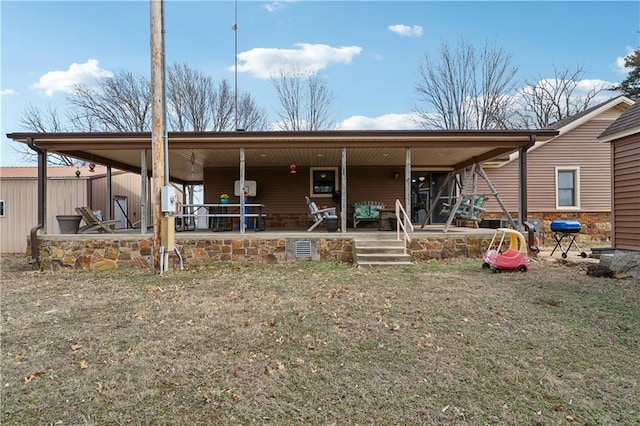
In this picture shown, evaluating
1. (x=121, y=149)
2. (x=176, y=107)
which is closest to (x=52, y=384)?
(x=121, y=149)

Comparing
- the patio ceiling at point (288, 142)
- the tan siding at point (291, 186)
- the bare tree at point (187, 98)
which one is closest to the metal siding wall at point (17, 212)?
the patio ceiling at point (288, 142)

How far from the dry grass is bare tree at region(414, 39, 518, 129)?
16.2m

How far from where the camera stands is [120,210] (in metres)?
13.4

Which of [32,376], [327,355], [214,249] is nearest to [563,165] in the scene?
[214,249]

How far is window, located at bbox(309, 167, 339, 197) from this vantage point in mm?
12289

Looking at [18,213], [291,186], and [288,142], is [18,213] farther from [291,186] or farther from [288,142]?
[288,142]

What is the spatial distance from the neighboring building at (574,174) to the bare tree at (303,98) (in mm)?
10784

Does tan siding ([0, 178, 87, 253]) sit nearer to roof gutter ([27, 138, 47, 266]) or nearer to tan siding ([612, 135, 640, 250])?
roof gutter ([27, 138, 47, 266])

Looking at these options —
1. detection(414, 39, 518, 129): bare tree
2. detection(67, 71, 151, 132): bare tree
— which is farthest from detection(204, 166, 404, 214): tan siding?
detection(67, 71, 151, 132): bare tree

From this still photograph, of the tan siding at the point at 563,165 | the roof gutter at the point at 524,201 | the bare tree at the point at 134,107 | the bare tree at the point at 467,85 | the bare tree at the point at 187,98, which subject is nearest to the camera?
the roof gutter at the point at 524,201

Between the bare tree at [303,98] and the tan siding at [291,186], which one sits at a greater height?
the bare tree at [303,98]

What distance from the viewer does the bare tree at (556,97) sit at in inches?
903

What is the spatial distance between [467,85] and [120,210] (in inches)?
698

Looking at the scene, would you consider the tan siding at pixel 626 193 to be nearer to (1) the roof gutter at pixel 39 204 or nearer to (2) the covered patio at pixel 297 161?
(2) the covered patio at pixel 297 161
